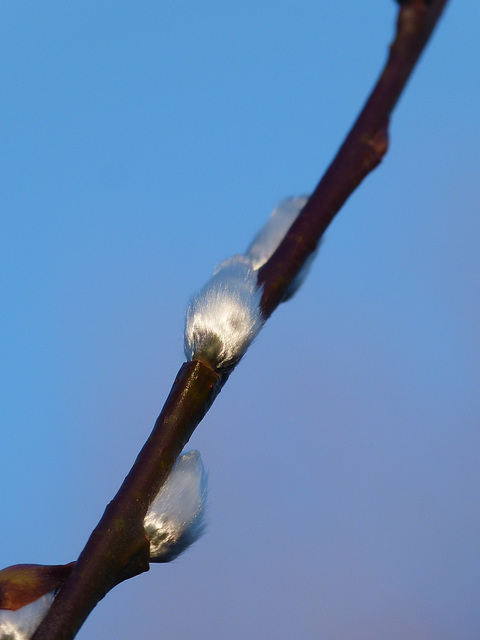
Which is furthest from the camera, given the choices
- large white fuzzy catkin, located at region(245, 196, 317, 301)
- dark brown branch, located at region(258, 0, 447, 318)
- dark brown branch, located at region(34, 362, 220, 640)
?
large white fuzzy catkin, located at region(245, 196, 317, 301)

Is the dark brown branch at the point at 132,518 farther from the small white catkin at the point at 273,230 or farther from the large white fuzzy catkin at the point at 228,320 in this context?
the small white catkin at the point at 273,230

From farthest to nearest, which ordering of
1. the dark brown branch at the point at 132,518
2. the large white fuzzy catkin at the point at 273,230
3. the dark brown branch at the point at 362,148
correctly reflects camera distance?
the large white fuzzy catkin at the point at 273,230 < the dark brown branch at the point at 132,518 < the dark brown branch at the point at 362,148

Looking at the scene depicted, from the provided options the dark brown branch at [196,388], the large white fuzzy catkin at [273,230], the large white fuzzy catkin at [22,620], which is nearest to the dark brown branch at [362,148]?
the dark brown branch at [196,388]

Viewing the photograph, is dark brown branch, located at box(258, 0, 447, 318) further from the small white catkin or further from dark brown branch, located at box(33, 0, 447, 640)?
the small white catkin

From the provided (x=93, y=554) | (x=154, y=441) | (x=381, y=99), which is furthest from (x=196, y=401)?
(x=381, y=99)

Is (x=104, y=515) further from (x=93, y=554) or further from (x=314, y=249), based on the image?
(x=314, y=249)

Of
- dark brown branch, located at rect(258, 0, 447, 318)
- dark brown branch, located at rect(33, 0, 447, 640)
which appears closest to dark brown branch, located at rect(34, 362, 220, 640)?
dark brown branch, located at rect(33, 0, 447, 640)

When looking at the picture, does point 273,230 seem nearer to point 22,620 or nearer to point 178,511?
point 178,511
